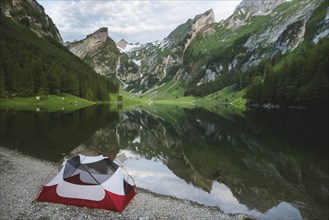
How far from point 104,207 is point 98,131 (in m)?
47.7

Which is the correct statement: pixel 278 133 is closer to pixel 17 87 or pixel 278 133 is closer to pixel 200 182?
pixel 200 182

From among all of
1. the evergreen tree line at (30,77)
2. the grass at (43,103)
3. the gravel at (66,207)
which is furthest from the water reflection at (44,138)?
the evergreen tree line at (30,77)

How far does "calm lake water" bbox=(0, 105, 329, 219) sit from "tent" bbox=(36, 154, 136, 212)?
8.09 m

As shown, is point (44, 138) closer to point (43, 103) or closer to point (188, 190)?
point (188, 190)

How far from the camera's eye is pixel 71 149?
47594 mm

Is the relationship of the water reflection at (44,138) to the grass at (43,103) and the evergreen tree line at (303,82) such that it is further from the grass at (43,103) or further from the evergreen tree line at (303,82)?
the evergreen tree line at (303,82)

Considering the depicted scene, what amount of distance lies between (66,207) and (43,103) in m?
108

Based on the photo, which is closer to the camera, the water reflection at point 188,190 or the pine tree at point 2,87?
the water reflection at point 188,190

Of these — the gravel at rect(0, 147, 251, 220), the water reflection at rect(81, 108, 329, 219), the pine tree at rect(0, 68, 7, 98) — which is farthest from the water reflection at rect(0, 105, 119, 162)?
the pine tree at rect(0, 68, 7, 98)

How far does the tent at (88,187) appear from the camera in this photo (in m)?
23.1

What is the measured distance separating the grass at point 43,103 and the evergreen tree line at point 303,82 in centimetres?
8445

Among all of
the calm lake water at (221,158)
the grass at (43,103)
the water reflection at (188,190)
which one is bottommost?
the water reflection at (188,190)

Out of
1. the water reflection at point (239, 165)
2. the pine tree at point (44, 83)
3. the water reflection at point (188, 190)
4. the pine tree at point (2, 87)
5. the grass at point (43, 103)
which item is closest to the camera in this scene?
the water reflection at point (188, 190)

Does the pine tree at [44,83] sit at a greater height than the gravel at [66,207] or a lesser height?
greater
